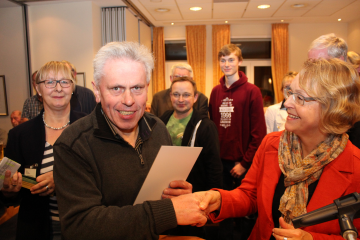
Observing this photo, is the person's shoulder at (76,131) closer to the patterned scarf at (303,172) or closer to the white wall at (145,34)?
the patterned scarf at (303,172)

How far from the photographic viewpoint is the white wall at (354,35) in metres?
6.96

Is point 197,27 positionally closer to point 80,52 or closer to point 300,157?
point 80,52

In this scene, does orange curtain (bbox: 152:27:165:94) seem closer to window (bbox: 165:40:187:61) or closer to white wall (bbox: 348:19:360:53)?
window (bbox: 165:40:187:61)

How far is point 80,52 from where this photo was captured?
495 centimetres

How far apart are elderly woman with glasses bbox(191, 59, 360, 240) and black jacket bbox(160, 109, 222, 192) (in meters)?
0.85

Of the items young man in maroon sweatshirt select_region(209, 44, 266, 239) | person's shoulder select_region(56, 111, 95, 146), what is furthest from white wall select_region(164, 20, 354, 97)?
person's shoulder select_region(56, 111, 95, 146)

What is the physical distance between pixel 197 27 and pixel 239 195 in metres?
7.02

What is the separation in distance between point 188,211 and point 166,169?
205 millimetres

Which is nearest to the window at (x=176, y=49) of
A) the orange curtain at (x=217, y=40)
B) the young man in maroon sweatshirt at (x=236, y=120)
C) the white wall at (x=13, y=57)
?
the orange curtain at (x=217, y=40)

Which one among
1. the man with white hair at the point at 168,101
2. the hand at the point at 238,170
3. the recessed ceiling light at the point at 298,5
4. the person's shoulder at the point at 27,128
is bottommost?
the hand at the point at 238,170

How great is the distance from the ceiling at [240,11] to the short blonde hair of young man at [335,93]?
4835mm

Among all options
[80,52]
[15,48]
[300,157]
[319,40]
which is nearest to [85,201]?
[300,157]

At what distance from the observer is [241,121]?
2.93 m

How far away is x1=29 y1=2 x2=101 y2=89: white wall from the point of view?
16.0ft
